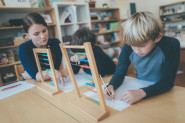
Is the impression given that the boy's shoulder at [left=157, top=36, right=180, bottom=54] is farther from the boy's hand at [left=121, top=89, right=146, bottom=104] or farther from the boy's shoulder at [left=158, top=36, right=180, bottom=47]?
the boy's hand at [left=121, top=89, right=146, bottom=104]

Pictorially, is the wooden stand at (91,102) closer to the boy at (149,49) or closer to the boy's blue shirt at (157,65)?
the boy at (149,49)

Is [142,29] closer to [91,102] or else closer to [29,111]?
[91,102]

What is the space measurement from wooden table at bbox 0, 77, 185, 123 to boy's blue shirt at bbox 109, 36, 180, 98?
0.18 ft

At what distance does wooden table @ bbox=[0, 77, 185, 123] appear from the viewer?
0.61m

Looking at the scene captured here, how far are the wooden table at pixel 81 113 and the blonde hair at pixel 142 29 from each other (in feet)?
1.09

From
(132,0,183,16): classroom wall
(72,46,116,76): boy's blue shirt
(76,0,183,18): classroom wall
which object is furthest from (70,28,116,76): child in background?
(132,0,183,16): classroom wall

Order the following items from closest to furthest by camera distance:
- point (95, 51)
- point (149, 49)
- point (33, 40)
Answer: point (149, 49) < point (33, 40) < point (95, 51)

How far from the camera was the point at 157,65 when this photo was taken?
40.6 inches

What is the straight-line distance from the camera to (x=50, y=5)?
10.2 feet

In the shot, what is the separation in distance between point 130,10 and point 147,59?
461cm

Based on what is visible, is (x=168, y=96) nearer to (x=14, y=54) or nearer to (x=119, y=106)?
(x=119, y=106)

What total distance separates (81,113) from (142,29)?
0.55 metres

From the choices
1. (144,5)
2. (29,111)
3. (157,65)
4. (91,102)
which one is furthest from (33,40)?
(144,5)

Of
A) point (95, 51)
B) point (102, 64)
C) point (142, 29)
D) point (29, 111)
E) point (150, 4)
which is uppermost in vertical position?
point (150, 4)
